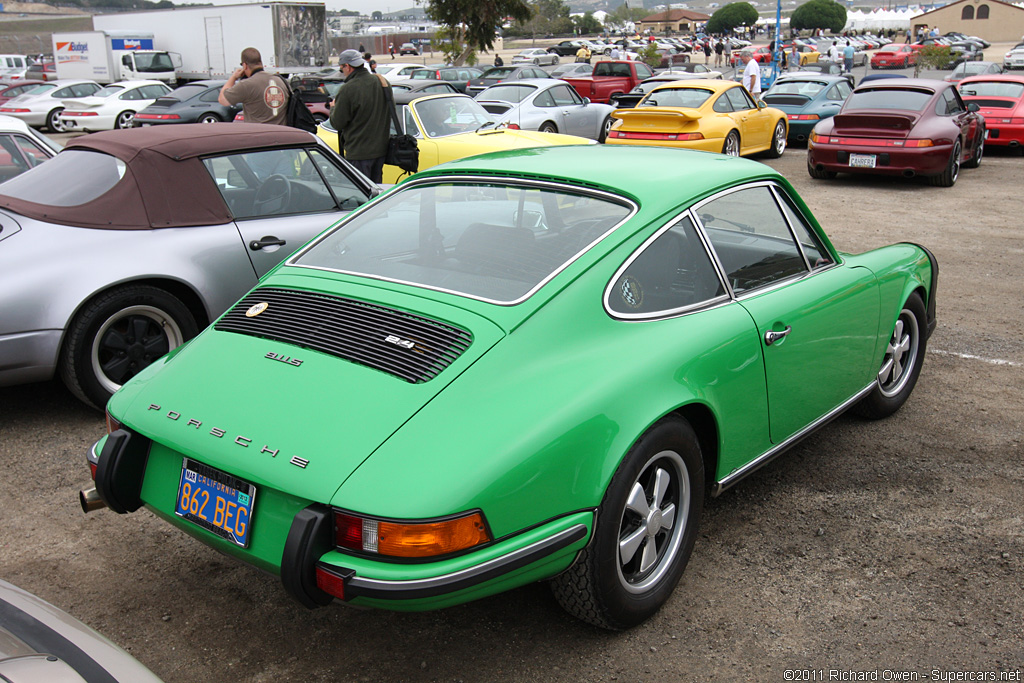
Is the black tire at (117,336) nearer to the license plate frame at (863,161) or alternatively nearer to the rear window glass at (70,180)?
the rear window glass at (70,180)

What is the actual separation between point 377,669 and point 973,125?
13.1 m

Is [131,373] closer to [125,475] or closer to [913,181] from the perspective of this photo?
[125,475]

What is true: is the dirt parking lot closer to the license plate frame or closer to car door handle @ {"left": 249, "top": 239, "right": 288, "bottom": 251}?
car door handle @ {"left": 249, "top": 239, "right": 288, "bottom": 251}

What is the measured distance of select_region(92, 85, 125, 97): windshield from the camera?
2153 cm

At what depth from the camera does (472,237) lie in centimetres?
312

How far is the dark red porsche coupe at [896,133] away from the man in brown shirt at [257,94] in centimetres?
723

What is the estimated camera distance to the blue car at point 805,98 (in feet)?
51.8

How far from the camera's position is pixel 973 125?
12.8 meters

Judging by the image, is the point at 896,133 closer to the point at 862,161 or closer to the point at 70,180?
the point at 862,161

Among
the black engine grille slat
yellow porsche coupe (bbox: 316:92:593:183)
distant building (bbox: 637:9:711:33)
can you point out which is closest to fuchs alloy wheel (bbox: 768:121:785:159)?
yellow porsche coupe (bbox: 316:92:593:183)

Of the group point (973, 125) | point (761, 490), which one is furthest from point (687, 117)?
point (761, 490)

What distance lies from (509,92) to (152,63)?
21558mm

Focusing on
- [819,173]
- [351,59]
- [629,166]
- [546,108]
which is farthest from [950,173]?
[629,166]

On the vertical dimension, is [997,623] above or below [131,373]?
below
